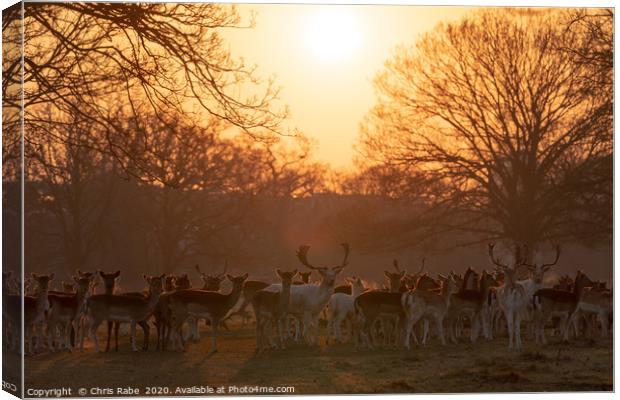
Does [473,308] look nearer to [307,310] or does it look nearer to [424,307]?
[424,307]

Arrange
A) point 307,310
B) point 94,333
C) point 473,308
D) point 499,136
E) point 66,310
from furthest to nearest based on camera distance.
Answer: point 499,136
point 473,308
point 307,310
point 66,310
point 94,333

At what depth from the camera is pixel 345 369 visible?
17.4 meters

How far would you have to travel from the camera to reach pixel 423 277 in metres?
26.4

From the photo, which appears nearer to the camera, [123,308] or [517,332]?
[517,332]

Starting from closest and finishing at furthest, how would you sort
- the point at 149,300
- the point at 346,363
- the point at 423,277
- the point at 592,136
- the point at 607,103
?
the point at 346,363 → the point at 149,300 → the point at 607,103 → the point at 423,277 → the point at 592,136

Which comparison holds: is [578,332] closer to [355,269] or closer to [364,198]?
[364,198]

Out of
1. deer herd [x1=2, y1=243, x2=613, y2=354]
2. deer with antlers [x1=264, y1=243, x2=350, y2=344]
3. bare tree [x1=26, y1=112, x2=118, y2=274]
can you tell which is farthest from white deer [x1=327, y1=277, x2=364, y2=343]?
bare tree [x1=26, y1=112, x2=118, y2=274]

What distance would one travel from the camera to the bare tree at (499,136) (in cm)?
2883

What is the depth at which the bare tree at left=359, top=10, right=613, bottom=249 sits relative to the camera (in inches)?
1135

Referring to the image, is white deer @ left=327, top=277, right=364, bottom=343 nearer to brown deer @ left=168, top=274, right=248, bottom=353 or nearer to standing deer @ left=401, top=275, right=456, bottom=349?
standing deer @ left=401, top=275, right=456, bottom=349

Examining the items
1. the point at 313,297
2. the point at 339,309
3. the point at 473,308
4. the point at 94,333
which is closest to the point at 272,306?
the point at 313,297

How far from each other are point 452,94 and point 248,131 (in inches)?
707

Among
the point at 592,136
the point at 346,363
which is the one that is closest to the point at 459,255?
the point at 592,136

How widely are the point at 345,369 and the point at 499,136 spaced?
61.3 ft
